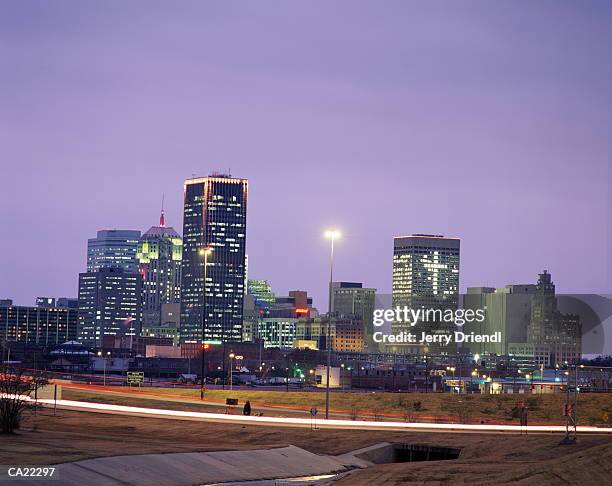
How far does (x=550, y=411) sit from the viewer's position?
94938 mm

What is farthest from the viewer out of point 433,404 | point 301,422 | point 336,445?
point 433,404

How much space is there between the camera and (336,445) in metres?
68.2

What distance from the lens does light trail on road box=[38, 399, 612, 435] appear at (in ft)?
258

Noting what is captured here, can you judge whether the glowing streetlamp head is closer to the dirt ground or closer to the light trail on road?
the light trail on road

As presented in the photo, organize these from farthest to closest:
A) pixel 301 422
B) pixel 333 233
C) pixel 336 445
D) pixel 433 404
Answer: pixel 433 404 → pixel 333 233 → pixel 301 422 → pixel 336 445

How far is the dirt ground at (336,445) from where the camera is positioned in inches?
2108

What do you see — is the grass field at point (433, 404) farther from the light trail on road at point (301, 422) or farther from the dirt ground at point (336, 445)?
the dirt ground at point (336, 445)

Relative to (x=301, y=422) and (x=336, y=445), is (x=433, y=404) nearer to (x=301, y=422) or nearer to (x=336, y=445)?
(x=301, y=422)

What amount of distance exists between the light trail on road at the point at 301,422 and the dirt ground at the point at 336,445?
257 cm

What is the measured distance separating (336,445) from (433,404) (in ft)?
104

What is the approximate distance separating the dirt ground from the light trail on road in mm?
2574

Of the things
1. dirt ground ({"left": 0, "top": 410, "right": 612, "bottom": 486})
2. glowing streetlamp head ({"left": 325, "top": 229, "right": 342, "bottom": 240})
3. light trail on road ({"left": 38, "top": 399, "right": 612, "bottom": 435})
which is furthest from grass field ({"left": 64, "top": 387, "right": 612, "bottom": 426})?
dirt ground ({"left": 0, "top": 410, "right": 612, "bottom": 486})

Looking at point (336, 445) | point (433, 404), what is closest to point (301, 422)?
point (336, 445)

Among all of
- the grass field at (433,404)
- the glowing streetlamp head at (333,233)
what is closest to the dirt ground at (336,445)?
the grass field at (433,404)
